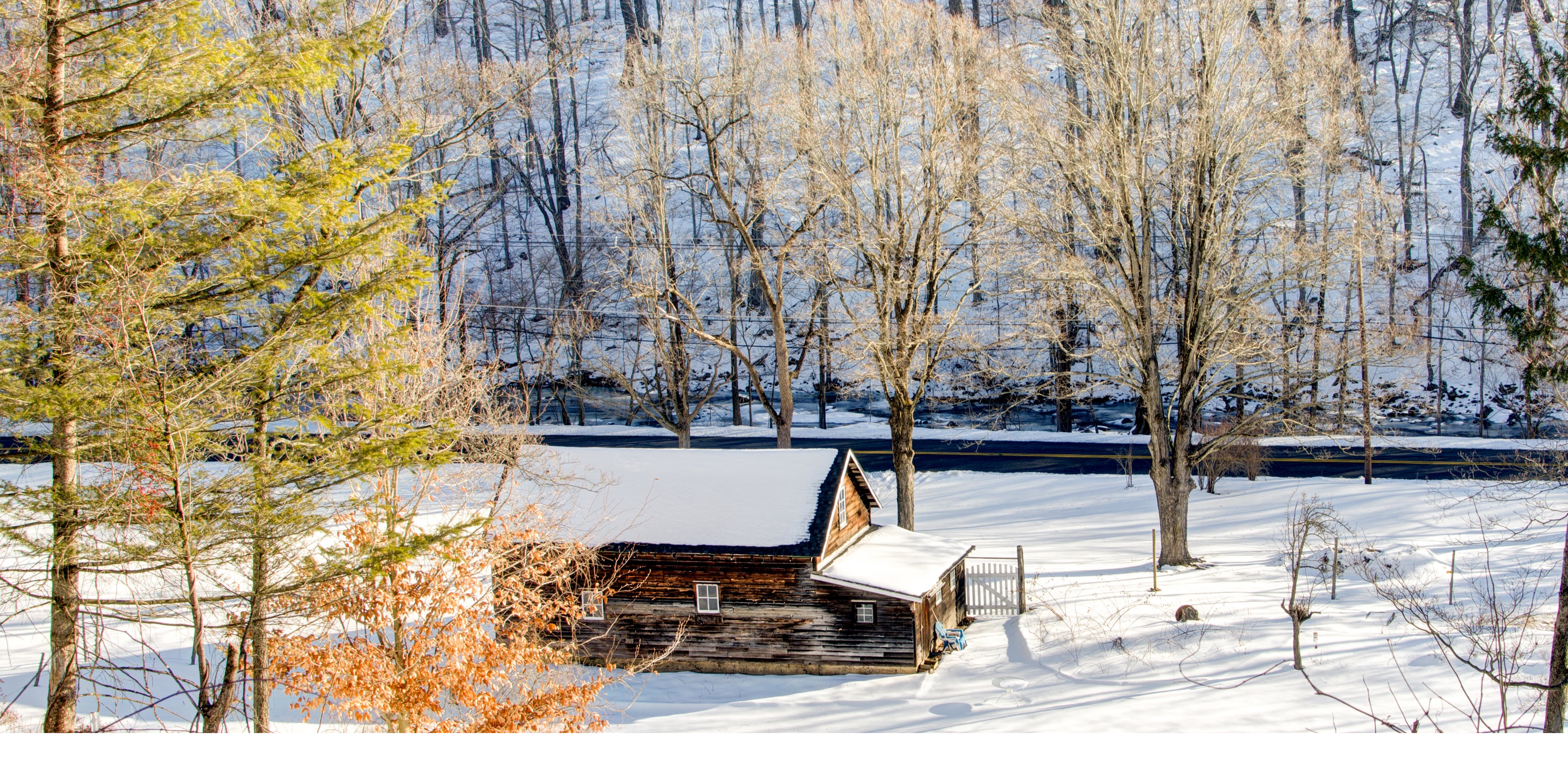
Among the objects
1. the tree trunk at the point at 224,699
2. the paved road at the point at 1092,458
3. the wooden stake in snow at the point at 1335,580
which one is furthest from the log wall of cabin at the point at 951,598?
the tree trunk at the point at 224,699

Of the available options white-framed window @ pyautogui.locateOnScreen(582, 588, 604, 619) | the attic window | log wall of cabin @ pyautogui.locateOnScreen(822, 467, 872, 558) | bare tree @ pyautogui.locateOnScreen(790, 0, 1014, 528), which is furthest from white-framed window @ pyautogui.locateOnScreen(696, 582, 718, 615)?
bare tree @ pyautogui.locateOnScreen(790, 0, 1014, 528)

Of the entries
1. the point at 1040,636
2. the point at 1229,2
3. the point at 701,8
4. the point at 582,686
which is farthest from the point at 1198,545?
the point at 701,8

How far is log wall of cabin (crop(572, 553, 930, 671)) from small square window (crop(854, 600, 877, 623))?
0.07 metres

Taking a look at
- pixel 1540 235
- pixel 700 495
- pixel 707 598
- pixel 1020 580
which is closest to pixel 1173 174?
pixel 1020 580

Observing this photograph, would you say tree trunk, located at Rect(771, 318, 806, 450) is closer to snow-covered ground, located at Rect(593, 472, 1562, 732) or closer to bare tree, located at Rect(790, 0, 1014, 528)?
bare tree, located at Rect(790, 0, 1014, 528)

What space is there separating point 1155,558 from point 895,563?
723 centimetres

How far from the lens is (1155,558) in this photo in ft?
74.9

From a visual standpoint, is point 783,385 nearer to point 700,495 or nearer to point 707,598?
point 700,495

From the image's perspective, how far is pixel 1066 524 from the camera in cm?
2773

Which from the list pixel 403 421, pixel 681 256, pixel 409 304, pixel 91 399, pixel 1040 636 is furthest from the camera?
pixel 681 256

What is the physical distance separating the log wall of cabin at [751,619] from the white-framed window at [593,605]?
17 centimetres

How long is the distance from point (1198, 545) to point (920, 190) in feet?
40.9

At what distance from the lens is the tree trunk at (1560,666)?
9898 millimetres

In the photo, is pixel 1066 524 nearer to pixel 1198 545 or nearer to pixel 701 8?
pixel 1198 545
